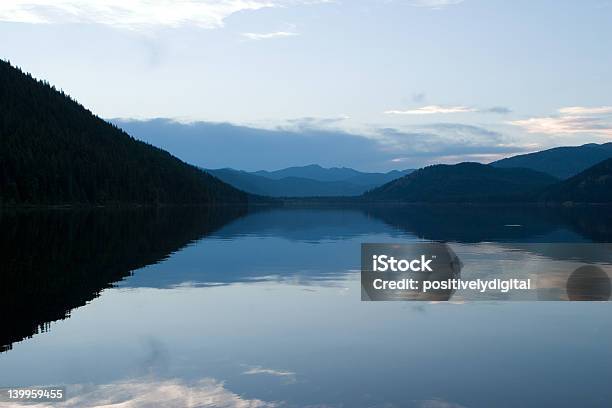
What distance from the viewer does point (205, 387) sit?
18.4 metres

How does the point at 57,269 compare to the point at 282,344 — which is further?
the point at 57,269

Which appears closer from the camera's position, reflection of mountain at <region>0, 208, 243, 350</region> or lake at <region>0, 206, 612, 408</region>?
lake at <region>0, 206, 612, 408</region>

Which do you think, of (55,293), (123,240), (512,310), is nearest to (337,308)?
(512,310)

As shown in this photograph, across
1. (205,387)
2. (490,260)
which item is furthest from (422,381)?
(490,260)

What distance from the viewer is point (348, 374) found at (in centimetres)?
1984

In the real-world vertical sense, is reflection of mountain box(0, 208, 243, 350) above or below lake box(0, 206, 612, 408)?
above

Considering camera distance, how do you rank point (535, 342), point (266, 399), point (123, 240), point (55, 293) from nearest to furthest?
point (266, 399), point (535, 342), point (55, 293), point (123, 240)

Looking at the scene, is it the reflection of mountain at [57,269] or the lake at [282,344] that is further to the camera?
the reflection of mountain at [57,269]

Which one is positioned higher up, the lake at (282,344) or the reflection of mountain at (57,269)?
the reflection of mountain at (57,269)

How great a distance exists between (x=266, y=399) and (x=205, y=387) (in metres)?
2.10

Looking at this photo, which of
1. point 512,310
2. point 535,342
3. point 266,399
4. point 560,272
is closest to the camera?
point 266,399

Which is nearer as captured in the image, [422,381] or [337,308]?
[422,381]

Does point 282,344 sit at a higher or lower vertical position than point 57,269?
lower

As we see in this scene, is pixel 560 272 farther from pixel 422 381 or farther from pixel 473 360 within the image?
pixel 422 381
